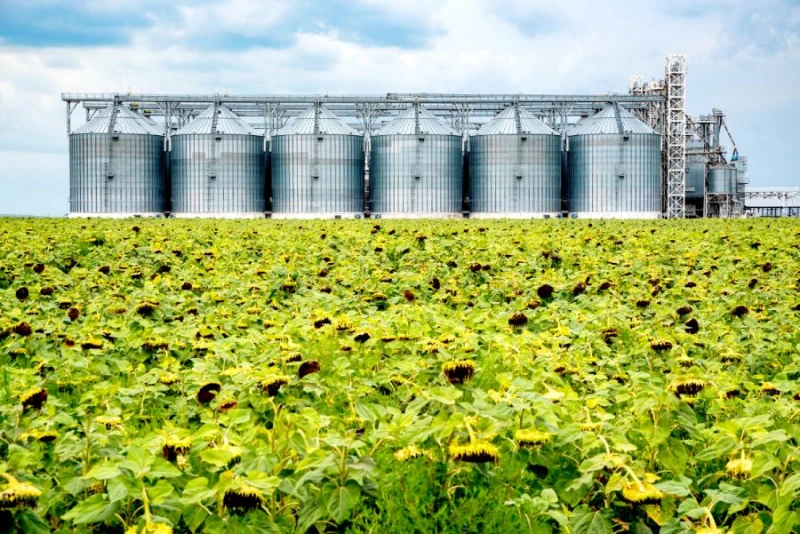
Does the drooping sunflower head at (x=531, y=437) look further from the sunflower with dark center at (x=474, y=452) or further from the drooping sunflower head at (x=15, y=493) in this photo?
the drooping sunflower head at (x=15, y=493)

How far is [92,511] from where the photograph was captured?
9.95ft

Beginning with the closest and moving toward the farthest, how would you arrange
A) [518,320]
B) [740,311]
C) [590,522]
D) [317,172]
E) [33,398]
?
[590,522] → [33,398] → [518,320] → [740,311] → [317,172]

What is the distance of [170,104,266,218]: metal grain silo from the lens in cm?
6159

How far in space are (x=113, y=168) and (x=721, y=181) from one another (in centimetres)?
5292

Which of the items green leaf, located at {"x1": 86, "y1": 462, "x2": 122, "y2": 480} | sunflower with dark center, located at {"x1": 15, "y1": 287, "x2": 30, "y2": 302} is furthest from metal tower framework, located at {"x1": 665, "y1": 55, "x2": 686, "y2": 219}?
green leaf, located at {"x1": 86, "y1": 462, "x2": 122, "y2": 480}

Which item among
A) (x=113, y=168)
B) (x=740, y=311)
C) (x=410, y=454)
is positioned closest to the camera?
(x=410, y=454)

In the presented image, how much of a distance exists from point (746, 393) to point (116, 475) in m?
4.25

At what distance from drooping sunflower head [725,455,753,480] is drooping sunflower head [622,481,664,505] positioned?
44cm

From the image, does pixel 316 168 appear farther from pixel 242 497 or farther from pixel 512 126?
pixel 242 497

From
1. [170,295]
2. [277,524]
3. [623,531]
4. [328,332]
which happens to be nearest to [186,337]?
[328,332]

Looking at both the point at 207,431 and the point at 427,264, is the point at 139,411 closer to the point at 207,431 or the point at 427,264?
the point at 207,431

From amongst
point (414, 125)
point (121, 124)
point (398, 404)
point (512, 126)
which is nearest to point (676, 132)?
point (512, 126)

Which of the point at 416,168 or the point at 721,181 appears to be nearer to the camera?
the point at 416,168

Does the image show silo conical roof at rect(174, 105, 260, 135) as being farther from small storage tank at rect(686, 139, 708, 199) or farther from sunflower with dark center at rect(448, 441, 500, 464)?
sunflower with dark center at rect(448, 441, 500, 464)
